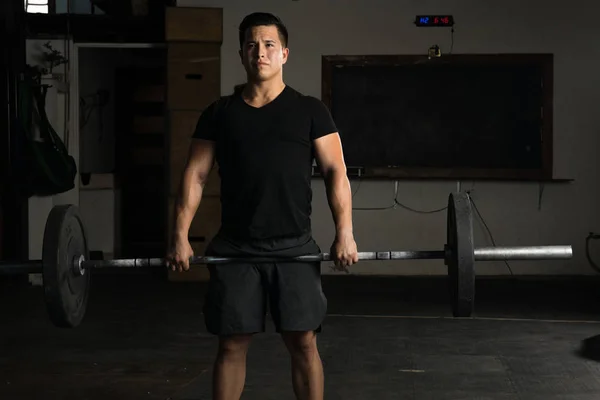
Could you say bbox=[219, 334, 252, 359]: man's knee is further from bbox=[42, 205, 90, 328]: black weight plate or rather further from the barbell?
bbox=[42, 205, 90, 328]: black weight plate

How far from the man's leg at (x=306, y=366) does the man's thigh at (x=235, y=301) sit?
0.36 ft

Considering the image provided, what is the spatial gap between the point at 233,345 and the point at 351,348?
5.49 feet

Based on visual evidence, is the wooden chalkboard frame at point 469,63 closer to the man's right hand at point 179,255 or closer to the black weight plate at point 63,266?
the black weight plate at point 63,266

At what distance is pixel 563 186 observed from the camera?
6109mm

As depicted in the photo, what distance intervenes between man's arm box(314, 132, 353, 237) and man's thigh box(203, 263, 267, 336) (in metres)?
0.25

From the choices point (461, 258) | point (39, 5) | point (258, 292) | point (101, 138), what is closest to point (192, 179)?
point (258, 292)

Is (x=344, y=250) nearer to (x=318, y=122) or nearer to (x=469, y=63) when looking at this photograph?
(x=318, y=122)

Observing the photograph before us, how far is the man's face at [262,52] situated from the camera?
2.27 meters

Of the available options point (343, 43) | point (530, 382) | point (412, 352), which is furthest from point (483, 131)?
point (530, 382)

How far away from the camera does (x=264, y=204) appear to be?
2.28 metres

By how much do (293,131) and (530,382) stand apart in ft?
5.15

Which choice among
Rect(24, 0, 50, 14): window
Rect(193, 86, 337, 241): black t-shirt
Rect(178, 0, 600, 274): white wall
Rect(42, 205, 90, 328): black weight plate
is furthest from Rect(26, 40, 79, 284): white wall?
Rect(193, 86, 337, 241): black t-shirt

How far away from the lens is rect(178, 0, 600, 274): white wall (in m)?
6.05

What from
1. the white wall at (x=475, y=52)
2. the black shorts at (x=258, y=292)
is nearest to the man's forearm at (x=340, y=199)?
the black shorts at (x=258, y=292)
